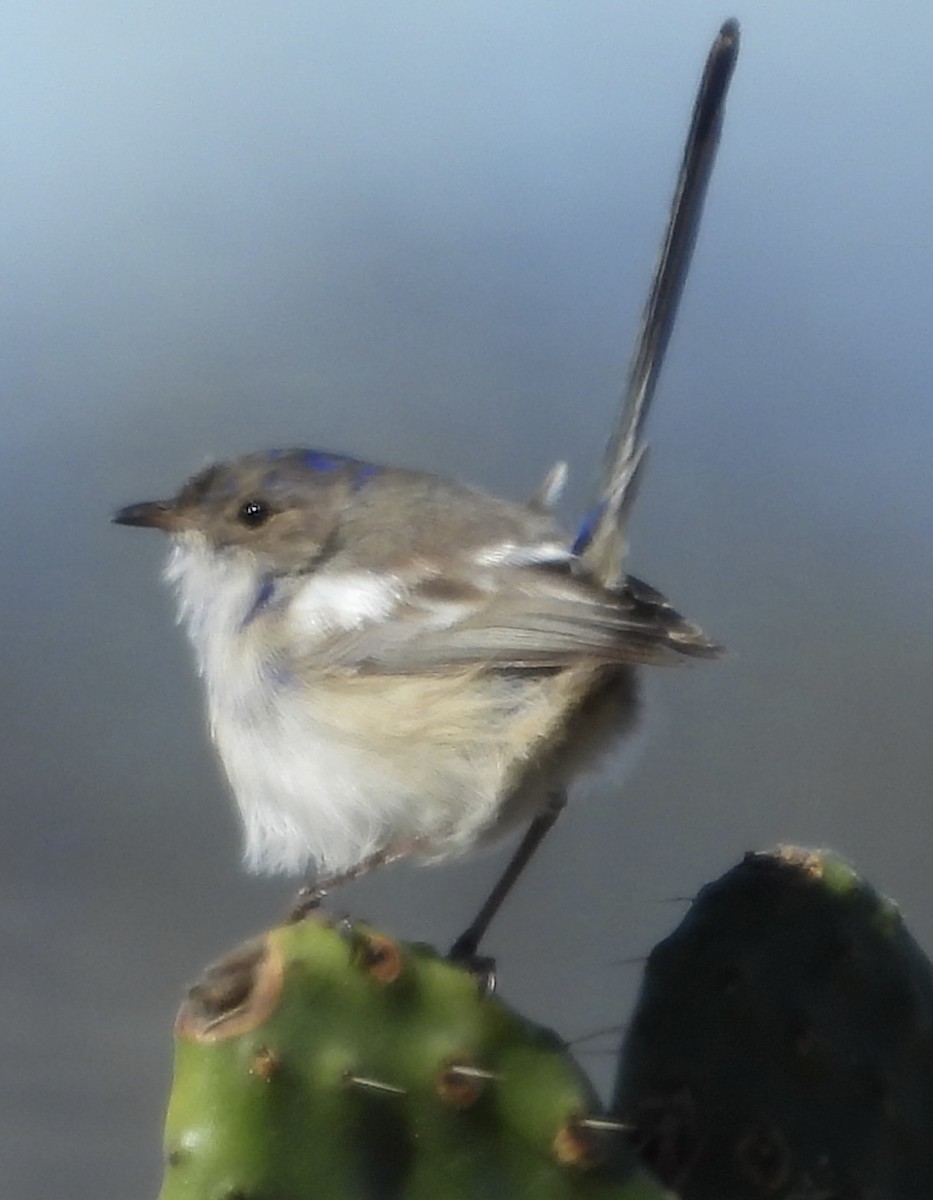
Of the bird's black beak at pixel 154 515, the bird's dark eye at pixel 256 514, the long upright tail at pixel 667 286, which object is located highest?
the long upright tail at pixel 667 286

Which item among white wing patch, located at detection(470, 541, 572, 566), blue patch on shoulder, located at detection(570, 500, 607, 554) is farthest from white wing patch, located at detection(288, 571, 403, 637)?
blue patch on shoulder, located at detection(570, 500, 607, 554)

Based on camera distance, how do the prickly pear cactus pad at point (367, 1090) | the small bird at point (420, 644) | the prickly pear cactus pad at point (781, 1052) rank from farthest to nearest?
the small bird at point (420, 644) → the prickly pear cactus pad at point (781, 1052) → the prickly pear cactus pad at point (367, 1090)

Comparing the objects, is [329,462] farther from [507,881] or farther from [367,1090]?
[367,1090]

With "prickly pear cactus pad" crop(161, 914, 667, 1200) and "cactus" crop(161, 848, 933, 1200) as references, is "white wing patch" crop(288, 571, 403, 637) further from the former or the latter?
"prickly pear cactus pad" crop(161, 914, 667, 1200)

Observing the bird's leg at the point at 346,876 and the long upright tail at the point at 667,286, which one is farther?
the long upright tail at the point at 667,286

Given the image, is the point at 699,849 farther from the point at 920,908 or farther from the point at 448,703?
the point at 448,703

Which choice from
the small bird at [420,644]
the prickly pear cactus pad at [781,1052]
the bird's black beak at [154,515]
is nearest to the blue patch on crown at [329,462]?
the small bird at [420,644]

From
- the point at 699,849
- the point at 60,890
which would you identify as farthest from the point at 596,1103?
the point at 60,890

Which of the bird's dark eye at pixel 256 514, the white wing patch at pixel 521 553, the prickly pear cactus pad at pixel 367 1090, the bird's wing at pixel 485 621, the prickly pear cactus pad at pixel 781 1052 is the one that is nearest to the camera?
the prickly pear cactus pad at pixel 367 1090

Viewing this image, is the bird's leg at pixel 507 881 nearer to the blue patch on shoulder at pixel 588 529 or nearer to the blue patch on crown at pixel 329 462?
the blue patch on shoulder at pixel 588 529
